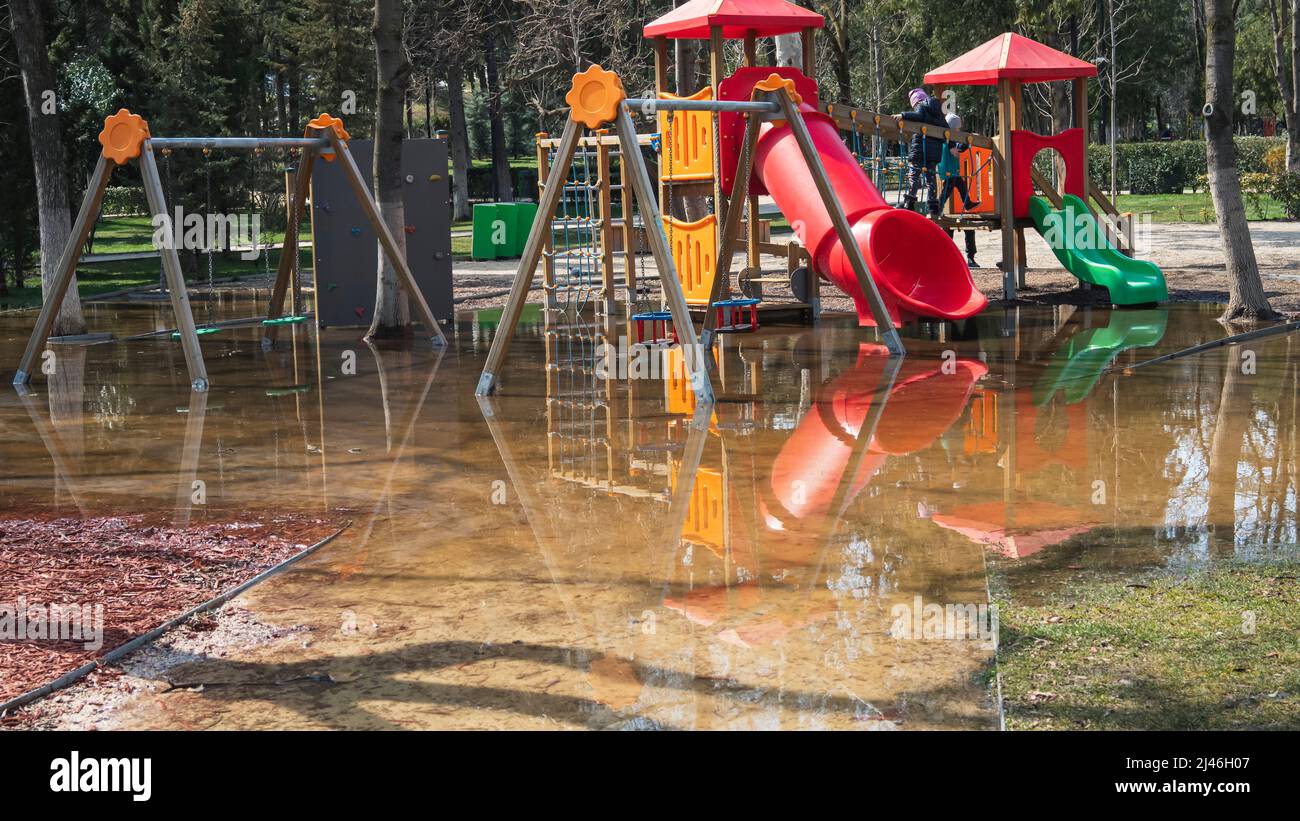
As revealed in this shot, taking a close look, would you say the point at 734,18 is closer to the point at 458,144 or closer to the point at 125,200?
the point at 458,144

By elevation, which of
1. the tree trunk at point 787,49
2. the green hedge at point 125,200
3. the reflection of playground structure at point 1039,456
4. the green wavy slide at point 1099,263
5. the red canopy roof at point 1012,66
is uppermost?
the tree trunk at point 787,49

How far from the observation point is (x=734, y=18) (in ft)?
52.4

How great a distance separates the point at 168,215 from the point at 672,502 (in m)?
8.28

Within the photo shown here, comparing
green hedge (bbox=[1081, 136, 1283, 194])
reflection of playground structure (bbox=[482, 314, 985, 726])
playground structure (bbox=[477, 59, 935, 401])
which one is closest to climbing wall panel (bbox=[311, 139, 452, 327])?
playground structure (bbox=[477, 59, 935, 401])

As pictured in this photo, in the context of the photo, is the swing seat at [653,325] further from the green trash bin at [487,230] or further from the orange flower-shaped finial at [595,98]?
the green trash bin at [487,230]

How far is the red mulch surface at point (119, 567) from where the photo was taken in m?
5.27

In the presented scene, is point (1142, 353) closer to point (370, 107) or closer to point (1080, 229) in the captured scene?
point (1080, 229)

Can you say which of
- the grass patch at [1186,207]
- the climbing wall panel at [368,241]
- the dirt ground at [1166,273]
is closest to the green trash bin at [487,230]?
the dirt ground at [1166,273]

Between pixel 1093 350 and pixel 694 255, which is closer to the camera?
pixel 1093 350

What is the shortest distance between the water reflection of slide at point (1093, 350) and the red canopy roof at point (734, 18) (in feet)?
16.6

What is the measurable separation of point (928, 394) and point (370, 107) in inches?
1340

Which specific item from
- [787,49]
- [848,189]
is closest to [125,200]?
[787,49]

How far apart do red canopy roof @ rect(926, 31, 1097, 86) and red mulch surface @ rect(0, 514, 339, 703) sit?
14054 mm

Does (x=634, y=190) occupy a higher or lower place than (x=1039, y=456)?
higher
